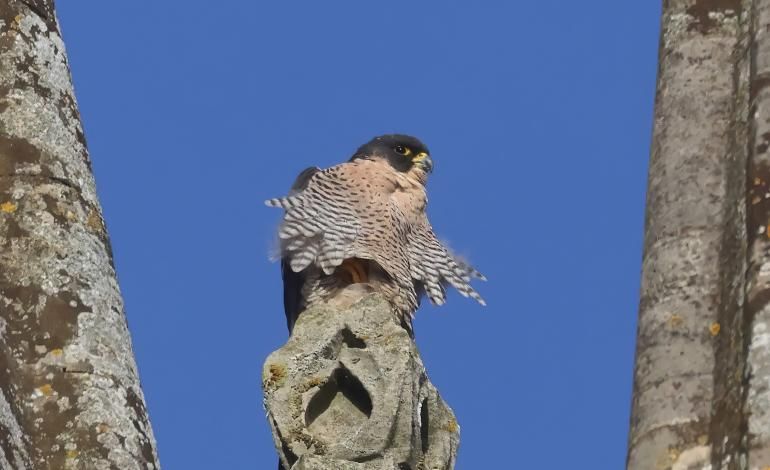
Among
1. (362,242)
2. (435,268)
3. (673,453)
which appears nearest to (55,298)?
(673,453)

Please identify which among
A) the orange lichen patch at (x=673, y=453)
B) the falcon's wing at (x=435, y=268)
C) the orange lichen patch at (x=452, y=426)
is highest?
the falcon's wing at (x=435, y=268)

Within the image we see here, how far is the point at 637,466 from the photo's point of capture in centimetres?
393

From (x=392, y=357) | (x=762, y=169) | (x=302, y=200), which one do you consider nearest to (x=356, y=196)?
(x=302, y=200)

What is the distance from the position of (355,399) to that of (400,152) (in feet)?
15.8

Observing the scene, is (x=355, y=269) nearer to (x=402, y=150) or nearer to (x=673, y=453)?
(x=402, y=150)

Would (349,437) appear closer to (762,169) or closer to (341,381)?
(341,381)

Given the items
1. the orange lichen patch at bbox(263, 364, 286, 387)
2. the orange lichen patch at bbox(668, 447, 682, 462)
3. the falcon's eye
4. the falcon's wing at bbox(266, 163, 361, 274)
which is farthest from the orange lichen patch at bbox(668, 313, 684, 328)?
the falcon's eye

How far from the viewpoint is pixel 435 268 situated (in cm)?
890

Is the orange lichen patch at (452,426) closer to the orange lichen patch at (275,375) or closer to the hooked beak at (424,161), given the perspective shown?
the orange lichen patch at (275,375)

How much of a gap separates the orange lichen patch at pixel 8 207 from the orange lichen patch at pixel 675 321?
5.17 feet

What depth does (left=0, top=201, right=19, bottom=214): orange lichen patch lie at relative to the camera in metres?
4.51

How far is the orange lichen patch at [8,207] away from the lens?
4.51 metres

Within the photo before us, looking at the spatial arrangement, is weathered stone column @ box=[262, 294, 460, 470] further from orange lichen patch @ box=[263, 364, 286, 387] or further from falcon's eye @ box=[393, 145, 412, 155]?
falcon's eye @ box=[393, 145, 412, 155]

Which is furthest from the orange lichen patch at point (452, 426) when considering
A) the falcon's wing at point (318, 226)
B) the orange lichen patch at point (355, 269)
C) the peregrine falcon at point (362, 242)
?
the orange lichen patch at point (355, 269)
